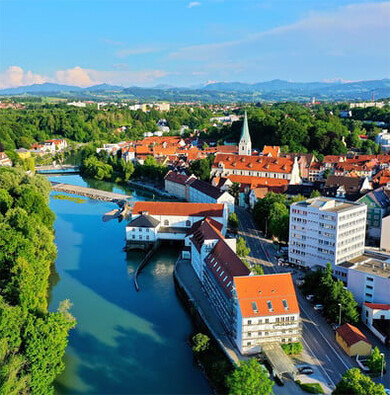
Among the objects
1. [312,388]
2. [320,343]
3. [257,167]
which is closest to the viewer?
[312,388]

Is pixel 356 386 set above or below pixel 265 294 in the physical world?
below

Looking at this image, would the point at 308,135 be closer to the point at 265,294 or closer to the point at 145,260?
the point at 145,260

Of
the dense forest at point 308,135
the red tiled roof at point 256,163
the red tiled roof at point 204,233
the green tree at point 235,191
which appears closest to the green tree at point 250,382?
the red tiled roof at point 204,233

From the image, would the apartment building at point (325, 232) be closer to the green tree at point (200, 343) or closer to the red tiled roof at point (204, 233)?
the red tiled roof at point (204, 233)

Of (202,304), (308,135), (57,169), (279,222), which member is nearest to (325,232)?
(279,222)

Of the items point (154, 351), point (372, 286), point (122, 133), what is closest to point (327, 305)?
point (372, 286)

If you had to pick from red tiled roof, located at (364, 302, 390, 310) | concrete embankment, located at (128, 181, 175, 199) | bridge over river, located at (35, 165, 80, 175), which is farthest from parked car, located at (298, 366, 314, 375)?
bridge over river, located at (35, 165, 80, 175)

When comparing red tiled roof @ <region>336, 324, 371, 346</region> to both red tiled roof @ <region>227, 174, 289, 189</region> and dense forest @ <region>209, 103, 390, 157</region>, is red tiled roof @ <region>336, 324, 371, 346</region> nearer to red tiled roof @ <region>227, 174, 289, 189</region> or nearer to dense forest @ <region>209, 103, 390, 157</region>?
red tiled roof @ <region>227, 174, 289, 189</region>
